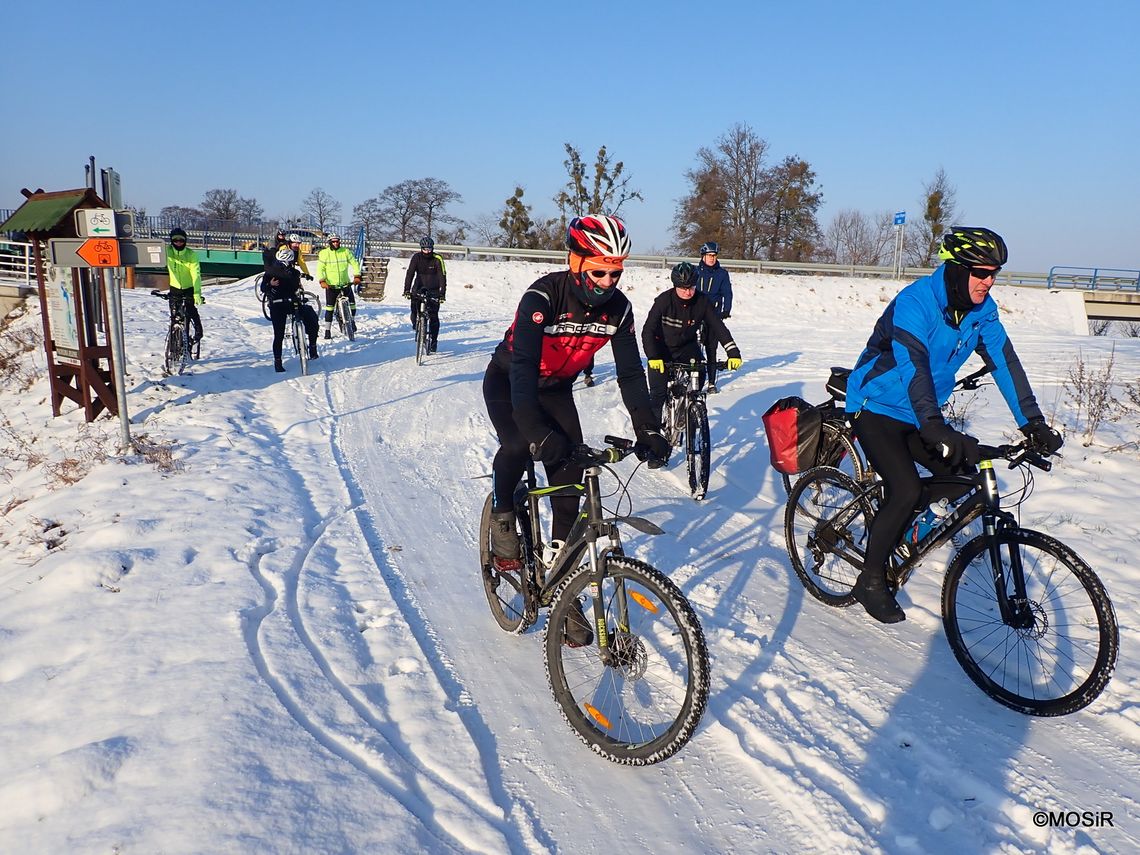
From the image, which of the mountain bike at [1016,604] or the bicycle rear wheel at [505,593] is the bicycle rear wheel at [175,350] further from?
the mountain bike at [1016,604]

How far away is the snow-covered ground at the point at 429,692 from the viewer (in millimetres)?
3029

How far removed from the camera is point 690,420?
7809mm

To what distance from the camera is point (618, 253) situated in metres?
3.87

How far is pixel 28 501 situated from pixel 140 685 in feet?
17.1

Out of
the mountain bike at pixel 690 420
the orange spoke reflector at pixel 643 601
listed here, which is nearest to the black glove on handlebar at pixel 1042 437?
the orange spoke reflector at pixel 643 601

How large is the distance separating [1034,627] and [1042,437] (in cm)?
97

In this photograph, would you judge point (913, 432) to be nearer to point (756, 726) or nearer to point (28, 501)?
point (756, 726)

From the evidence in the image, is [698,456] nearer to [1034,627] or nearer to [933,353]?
[933,353]

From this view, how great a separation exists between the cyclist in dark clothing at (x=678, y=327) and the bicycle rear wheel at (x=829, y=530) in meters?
3.05

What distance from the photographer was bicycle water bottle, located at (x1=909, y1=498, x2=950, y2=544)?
4.37 meters

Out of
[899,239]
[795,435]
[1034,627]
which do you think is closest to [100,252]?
[795,435]

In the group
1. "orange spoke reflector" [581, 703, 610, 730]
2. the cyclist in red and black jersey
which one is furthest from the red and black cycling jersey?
"orange spoke reflector" [581, 703, 610, 730]

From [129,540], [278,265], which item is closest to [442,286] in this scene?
[278,265]

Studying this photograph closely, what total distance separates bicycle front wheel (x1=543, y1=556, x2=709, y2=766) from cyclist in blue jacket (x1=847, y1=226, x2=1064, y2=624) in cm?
153
